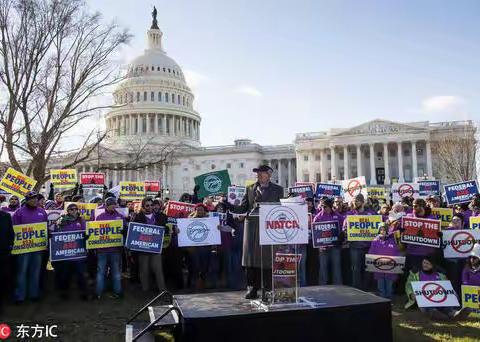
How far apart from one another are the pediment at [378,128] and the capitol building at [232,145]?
0.53 feet

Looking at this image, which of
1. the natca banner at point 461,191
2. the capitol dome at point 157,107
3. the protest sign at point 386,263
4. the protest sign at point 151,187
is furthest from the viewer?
the capitol dome at point 157,107

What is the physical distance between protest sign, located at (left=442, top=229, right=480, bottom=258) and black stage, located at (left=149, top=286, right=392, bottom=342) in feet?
13.7

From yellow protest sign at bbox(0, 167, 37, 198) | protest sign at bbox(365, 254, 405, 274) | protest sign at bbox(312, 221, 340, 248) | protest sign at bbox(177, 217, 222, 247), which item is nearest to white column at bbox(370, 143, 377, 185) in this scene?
protest sign at bbox(312, 221, 340, 248)

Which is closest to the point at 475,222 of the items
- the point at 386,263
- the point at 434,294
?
the point at 386,263

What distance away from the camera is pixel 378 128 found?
79562 mm

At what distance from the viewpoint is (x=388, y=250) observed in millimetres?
9992

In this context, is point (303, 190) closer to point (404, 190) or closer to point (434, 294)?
point (404, 190)

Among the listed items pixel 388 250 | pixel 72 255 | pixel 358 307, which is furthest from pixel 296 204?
pixel 72 255

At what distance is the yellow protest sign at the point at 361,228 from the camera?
417 inches

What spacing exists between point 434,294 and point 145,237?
20.4ft

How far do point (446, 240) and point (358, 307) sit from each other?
4.72m

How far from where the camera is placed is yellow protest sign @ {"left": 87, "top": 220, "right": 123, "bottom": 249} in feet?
32.7

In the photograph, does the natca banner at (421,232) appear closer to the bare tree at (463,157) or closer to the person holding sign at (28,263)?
Answer: the person holding sign at (28,263)

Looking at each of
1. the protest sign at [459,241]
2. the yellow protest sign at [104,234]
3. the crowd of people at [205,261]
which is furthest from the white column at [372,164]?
the yellow protest sign at [104,234]
